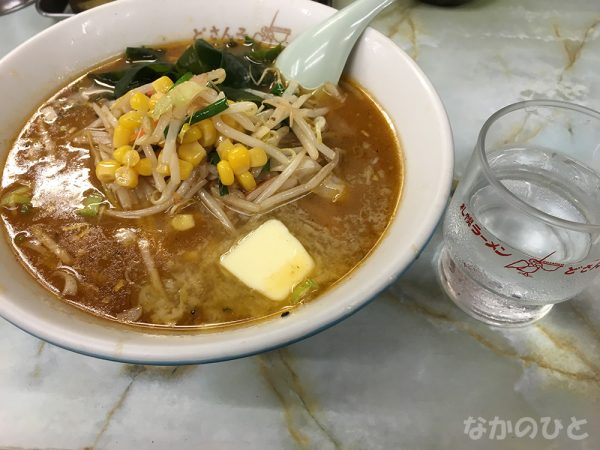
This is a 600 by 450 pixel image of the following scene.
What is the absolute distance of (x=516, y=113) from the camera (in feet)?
4.45

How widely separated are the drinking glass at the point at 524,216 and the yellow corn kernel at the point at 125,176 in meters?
0.91

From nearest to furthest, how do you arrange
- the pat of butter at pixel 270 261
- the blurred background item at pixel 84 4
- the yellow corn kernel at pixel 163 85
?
the pat of butter at pixel 270 261 < the yellow corn kernel at pixel 163 85 < the blurred background item at pixel 84 4

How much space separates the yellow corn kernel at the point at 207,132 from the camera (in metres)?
1.47

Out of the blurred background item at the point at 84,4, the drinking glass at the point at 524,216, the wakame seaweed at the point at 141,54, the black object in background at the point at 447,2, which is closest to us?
the drinking glass at the point at 524,216

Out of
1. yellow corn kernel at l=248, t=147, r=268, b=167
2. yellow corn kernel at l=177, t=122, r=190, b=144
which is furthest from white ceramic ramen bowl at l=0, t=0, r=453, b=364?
yellow corn kernel at l=177, t=122, r=190, b=144

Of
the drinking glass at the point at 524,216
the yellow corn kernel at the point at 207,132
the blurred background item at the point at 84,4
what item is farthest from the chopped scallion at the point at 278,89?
the blurred background item at the point at 84,4

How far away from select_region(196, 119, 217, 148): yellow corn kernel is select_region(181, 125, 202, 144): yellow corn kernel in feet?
0.04

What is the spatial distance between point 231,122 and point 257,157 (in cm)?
14

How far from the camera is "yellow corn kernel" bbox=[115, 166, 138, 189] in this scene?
1.46 metres

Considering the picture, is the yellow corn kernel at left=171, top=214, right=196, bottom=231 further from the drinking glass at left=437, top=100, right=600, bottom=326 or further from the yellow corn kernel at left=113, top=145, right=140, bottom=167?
the drinking glass at left=437, top=100, right=600, bottom=326

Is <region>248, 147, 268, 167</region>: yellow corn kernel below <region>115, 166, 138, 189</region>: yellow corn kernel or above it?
below

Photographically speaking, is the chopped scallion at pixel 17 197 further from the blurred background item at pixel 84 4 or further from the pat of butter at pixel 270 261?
the blurred background item at pixel 84 4

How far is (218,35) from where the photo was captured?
1977 mm

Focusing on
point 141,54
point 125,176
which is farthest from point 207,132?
point 141,54
